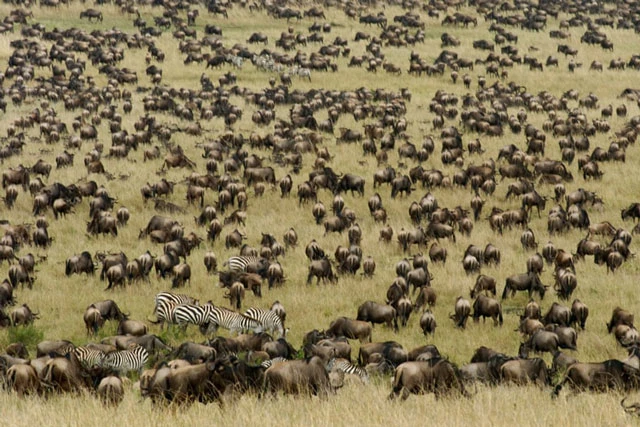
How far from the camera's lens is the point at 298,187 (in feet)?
97.5

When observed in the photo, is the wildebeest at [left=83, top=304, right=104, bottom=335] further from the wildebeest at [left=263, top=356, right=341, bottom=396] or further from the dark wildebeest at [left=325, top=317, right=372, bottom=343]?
the wildebeest at [left=263, top=356, right=341, bottom=396]

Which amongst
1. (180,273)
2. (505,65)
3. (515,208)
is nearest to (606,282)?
(515,208)

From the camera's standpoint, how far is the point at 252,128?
131 feet

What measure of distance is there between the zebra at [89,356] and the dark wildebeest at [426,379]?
19.2 feet

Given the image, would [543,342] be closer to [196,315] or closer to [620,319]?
[620,319]

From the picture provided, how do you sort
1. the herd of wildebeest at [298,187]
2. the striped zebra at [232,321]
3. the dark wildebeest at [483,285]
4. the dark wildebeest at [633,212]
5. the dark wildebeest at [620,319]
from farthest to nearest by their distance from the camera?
the dark wildebeest at [633,212] → the dark wildebeest at [483,285] → the striped zebra at [232,321] → the dark wildebeest at [620,319] → the herd of wildebeest at [298,187]

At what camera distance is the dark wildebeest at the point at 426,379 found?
12.1 metres

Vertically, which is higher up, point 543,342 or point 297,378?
point 297,378

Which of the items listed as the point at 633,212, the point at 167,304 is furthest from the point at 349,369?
the point at 633,212

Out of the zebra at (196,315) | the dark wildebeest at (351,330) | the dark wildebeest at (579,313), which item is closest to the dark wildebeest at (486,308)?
the dark wildebeest at (579,313)

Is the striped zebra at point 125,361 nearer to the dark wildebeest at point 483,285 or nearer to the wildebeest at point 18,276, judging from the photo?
the wildebeest at point 18,276

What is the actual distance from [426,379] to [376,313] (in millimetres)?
6664

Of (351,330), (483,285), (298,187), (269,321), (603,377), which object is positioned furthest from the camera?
(298,187)

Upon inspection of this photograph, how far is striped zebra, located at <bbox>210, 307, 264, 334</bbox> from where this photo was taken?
18.2 metres
